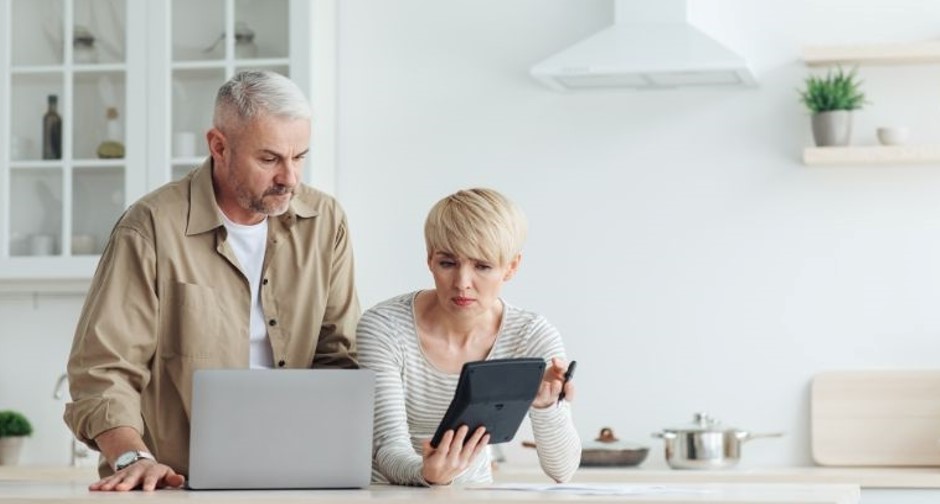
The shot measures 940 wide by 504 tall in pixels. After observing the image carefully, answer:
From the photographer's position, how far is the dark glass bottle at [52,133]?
4.70 meters

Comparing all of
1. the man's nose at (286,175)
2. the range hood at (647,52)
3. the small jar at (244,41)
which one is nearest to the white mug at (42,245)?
the small jar at (244,41)

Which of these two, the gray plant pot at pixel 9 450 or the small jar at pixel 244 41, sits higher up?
the small jar at pixel 244 41

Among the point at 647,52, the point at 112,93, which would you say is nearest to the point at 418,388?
the point at 647,52

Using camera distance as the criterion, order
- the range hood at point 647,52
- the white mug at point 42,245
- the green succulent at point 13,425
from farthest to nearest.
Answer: the green succulent at point 13,425, the white mug at point 42,245, the range hood at point 647,52

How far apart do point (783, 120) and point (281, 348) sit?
2076mm

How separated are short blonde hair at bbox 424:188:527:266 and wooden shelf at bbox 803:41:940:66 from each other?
194cm

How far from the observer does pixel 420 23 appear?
188 inches

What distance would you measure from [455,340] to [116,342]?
0.58m

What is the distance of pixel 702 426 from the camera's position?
4199 millimetres

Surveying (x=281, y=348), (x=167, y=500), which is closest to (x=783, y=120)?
(x=281, y=348)

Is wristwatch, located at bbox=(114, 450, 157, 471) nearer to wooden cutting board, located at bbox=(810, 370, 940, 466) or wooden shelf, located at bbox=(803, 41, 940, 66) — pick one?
wooden cutting board, located at bbox=(810, 370, 940, 466)

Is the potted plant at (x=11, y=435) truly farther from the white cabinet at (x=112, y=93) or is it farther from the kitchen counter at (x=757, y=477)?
the kitchen counter at (x=757, y=477)

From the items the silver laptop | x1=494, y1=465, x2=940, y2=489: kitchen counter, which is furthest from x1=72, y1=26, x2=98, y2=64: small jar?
the silver laptop

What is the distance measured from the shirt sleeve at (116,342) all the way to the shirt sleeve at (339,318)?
345mm
